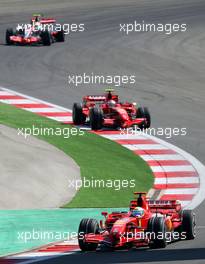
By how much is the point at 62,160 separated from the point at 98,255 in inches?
352

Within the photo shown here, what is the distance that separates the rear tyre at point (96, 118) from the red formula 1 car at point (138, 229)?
1153cm

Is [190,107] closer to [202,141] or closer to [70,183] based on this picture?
[202,141]

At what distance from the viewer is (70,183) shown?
29953 mm

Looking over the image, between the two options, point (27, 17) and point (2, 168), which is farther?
point (27, 17)

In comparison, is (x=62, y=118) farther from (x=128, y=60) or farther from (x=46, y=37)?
(x=46, y=37)

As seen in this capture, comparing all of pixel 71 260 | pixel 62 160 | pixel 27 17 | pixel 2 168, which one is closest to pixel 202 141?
pixel 62 160

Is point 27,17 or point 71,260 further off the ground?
point 27,17

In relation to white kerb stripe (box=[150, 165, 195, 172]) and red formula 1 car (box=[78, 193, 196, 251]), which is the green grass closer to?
white kerb stripe (box=[150, 165, 195, 172])

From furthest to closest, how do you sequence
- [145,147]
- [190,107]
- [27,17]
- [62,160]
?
[27,17]
[190,107]
[145,147]
[62,160]

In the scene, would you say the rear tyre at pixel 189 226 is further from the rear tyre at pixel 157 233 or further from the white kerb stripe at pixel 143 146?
the white kerb stripe at pixel 143 146

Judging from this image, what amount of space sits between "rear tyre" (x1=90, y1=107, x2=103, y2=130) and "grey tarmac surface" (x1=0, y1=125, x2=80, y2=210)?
119 inches

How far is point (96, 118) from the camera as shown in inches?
1436

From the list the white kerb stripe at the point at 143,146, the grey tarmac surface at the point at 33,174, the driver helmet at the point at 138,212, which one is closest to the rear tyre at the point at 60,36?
the white kerb stripe at the point at 143,146

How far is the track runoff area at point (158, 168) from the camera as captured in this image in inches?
950
